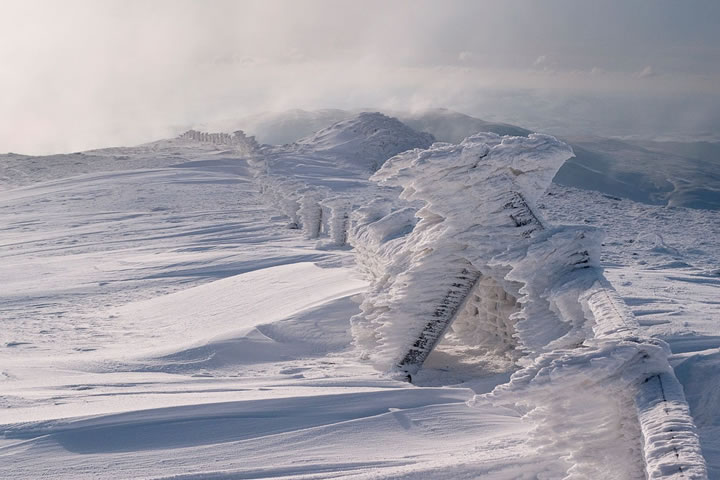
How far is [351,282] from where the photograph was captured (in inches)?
398

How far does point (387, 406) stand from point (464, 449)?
3.03 feet

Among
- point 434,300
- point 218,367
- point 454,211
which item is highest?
point 454,211

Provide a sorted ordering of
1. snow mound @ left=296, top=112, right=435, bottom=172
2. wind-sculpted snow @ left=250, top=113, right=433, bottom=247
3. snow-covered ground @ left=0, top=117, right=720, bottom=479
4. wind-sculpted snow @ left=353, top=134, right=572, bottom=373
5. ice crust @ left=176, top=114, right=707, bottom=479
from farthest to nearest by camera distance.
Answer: snow mound @ left=296, top=112, right=435, bottom=172 → wind-sculpted snow @ left=250, top=113, right=433, bottom=247 → wind-sculpted snow @ left=353, top=134, right=572, bottom=373 → snow-covered ground @ left=0, top=117, right=720, bottom=479 → ice crust @ left=176, top=114, right=707, bottom=479

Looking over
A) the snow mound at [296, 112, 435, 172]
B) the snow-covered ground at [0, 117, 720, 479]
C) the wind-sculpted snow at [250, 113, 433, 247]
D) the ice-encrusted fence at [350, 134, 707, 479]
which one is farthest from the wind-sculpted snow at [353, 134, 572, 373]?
the snow mound at [296, 112, 435, 172]

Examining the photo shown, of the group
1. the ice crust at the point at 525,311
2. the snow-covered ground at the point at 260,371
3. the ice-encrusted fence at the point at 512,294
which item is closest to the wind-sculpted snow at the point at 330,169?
the snow-covered ground at the point at 260,371

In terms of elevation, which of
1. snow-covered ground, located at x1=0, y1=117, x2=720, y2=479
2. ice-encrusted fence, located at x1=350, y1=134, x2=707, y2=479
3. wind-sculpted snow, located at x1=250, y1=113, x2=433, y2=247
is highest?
wind-sculpted snow, located at x1=250, y1=113, x2=433, y2=247

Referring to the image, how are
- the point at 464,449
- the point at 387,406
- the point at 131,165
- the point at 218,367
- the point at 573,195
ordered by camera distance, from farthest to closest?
the point at 131,165 < the point at 573,195 < the point at 218,367 < the point at 387,406 < the point at 464,449

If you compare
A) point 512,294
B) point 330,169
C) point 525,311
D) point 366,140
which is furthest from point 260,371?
point 366,140

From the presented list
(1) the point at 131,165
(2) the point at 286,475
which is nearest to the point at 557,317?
(2) the point at 286,475

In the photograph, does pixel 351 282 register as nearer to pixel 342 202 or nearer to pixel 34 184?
pixel 342 202

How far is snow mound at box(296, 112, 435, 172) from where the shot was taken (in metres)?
35.4

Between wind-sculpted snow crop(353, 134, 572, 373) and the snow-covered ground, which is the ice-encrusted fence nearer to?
wind-sculpted snow crop(353, 134, 572, 373)

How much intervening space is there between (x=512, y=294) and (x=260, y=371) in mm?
2568

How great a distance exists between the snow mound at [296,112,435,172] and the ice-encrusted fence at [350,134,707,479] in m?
26.3
